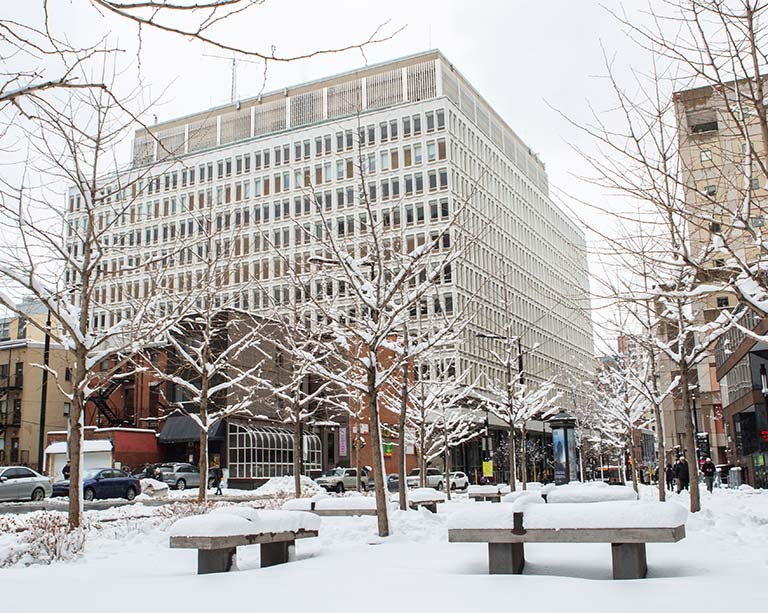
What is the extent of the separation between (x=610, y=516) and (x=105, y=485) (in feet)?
109

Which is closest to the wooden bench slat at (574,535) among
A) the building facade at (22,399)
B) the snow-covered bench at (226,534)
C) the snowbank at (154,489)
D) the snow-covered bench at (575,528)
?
the snow-covered bench at (575,528)

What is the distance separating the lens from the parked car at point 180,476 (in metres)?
49.2

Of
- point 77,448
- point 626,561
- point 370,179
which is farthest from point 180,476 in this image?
point 626,561

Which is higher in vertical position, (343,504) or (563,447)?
(563,447)

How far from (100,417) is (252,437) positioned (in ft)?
70.0

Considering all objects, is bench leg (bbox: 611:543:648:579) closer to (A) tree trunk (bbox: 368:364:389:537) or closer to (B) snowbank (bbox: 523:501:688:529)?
(B) snowbank (bbox: 523:501:688:529)

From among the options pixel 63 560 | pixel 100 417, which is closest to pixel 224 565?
pixel 63 560

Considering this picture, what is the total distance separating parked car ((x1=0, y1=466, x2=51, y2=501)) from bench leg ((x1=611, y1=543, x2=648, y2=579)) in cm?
3255

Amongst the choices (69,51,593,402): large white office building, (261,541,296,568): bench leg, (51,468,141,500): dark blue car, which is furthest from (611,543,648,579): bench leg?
(69,51,593,402): large white office building

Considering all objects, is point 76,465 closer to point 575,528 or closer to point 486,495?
point 575,528

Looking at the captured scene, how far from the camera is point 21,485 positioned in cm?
3512

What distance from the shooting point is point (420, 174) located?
77.8 m

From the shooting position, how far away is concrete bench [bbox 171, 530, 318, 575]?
8.66 m

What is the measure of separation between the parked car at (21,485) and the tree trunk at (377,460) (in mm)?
26610
